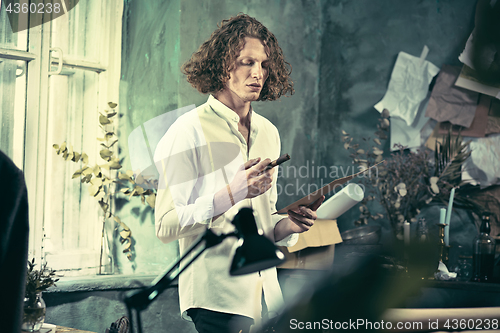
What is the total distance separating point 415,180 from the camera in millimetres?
1873

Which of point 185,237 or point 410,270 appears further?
point 185,237

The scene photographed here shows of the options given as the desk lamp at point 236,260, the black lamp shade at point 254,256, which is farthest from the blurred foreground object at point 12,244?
the black lamp shade at point 254,256

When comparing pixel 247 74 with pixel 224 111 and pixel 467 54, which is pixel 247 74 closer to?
pixel 224 111

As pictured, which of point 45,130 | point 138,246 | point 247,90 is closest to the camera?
point 247,90

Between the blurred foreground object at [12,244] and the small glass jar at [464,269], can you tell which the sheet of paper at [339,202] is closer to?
the small glass jar at [464,269]

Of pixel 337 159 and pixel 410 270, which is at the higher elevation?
pixel 337 159

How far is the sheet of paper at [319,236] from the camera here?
1.72m

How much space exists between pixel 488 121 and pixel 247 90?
4.17 ft

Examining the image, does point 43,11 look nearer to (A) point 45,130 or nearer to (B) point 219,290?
(A) point 45,130

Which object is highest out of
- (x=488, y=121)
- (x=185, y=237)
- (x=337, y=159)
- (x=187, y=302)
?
(x=488, y=121)

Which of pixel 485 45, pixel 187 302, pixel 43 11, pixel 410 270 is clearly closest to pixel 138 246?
pixel 187 302

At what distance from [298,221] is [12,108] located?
3.93ft

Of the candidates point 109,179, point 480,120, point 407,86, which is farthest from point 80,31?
point 480,120

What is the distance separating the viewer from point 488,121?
1.93 meters
